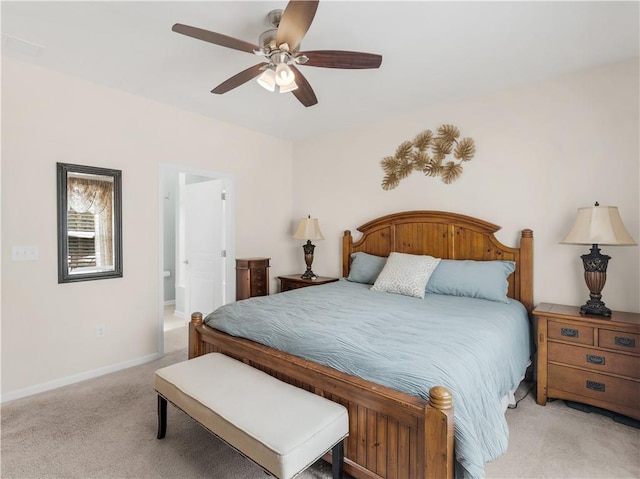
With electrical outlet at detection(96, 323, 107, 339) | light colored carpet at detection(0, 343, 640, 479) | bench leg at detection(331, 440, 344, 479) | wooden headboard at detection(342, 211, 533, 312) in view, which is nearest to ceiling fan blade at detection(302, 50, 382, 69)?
wooden headboard at detection(342, 211, 533, 312)

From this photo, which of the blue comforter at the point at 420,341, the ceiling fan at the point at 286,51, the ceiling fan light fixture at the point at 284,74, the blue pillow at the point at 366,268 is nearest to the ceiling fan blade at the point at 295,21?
the ceiling fan at the point at 286,51

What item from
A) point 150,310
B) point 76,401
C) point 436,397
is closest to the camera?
point 436,397

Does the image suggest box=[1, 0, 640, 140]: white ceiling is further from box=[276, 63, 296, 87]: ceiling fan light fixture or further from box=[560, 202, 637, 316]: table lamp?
box=[560, 202, 637, 316]: table lamp

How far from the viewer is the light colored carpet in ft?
5.91

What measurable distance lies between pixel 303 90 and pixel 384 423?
213cm

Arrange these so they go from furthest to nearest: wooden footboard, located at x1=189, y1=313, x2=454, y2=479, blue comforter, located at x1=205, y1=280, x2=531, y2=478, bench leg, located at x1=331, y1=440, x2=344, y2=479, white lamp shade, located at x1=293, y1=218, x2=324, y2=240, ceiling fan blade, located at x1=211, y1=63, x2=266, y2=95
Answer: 1. white lamp shade, located at x1=293, y1=218, x2=324, y2=240
2. ceiling fan blade, located at x1=211, y1=63, x2=266, y2=95
3. bench leg, located at x1=331, y1=440, x2=344, y2=479
4. blue comforter, located at x1=205, y1=280, x2=531, y2=478
5. wooden footboard, located at x1=189, y1=313, x2=454, y2=479

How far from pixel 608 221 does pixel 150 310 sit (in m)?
4.02

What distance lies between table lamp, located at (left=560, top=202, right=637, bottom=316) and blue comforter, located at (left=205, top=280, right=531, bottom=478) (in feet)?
1.62

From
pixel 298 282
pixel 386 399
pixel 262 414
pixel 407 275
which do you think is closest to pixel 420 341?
pixel 386 399

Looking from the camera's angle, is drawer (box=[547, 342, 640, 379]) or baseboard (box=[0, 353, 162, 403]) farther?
baseboard (box=[0, 353, 162, 403])

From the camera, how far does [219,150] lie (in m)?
4.02

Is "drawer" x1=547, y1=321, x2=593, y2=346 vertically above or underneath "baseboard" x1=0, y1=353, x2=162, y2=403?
above

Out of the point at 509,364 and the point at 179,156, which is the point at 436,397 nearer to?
the point at 509,364

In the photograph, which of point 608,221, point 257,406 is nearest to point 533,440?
point 608,221
